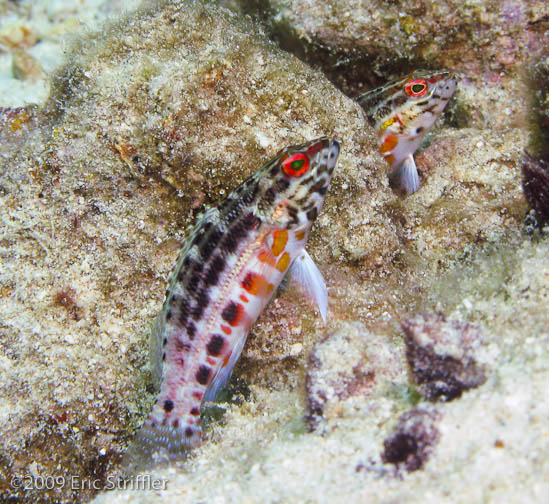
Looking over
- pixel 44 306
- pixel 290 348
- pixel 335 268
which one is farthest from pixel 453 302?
pixel 44 306

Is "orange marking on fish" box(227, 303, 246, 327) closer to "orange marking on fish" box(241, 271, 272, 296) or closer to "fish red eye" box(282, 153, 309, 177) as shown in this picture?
"orange marking on fish" box(241, 271, 272, 296)

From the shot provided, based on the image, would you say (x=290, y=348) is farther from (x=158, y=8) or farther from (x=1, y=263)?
(x=158, y=8)

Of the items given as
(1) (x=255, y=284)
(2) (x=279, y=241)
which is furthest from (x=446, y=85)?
(1) (x=255, y=284)

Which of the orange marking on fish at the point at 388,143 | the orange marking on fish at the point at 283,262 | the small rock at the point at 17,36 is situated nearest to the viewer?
the orange marking on fish at the point at 283,262

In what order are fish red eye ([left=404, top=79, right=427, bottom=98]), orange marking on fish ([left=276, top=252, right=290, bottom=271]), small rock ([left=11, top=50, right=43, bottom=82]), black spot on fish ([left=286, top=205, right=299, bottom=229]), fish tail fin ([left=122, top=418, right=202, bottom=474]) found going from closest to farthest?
fish tail fin ([left=122, top=418, right=202, bottom=474]) < black spot on fish ([left=286, top=205, right=299, bottom=229]) < orange marking on fish ([left=276, top=252, right=290, bottom=271]) < fish red eye ([left=404, top=79, right=427, bottom=98]) < small rock ([left=11, top=50, right=43, bottom=82])

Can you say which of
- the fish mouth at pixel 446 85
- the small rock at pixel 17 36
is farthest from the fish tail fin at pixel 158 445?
the small rock at pixel 17 36

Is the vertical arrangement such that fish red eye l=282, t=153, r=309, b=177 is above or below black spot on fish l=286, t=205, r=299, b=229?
above

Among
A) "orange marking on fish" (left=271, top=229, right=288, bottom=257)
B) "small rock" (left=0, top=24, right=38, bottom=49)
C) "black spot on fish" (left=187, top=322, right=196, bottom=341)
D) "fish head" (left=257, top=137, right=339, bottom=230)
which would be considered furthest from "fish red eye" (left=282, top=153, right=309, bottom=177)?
"small rock" (left=0, top=24, right=38, bottom=49)

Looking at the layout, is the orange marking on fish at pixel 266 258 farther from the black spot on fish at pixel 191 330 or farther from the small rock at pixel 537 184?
the small rock at pixel 537 184
